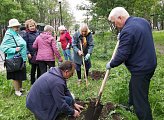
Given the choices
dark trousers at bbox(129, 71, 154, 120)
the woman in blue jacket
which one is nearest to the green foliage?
the woman in blue jacket

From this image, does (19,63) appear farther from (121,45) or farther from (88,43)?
(121,45)

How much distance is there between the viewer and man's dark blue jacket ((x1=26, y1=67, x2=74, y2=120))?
3.98m

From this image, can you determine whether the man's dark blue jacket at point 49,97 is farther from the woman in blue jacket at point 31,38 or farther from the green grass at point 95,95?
the woman in blue jacket at point 31,38

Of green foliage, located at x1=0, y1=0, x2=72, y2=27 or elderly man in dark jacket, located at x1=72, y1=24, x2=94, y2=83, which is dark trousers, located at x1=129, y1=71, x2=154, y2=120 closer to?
elderly man in dark jacket, located at x1=72, y1=24, x2=94, y2=83

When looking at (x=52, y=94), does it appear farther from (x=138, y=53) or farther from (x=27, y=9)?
(x=27, y=9)

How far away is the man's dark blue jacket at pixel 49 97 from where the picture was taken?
398 cm

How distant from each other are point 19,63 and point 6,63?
275 mm

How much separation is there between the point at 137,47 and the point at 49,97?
1.45 m

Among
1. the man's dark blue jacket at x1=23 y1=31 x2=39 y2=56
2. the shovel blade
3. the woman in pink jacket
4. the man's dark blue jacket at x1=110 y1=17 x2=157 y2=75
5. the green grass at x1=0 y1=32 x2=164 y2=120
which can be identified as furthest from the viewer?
the man's dark blue jacket at x1=23 y1=31 x2=39 y2=56

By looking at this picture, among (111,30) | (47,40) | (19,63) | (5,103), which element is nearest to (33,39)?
(47,40)

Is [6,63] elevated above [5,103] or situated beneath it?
elevated above

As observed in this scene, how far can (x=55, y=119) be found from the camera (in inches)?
167

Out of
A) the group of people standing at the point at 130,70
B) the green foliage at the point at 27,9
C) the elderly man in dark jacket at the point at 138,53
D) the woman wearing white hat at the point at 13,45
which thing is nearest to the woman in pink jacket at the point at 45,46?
the woman wearing white hat at the point at 13,45

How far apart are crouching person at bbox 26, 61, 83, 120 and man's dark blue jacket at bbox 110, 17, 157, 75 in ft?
2.52
